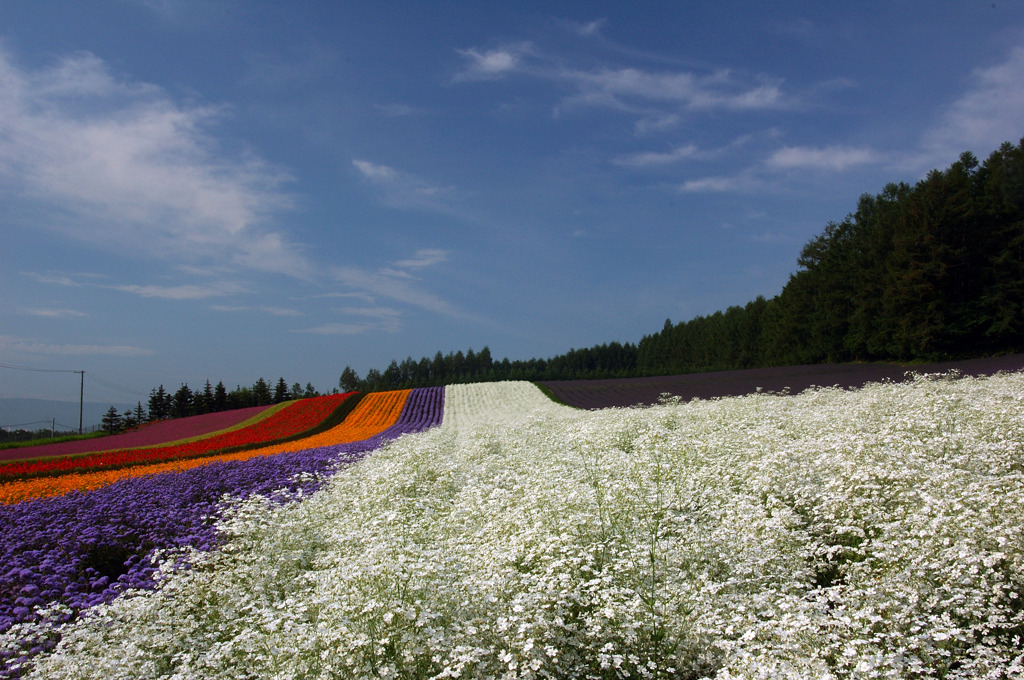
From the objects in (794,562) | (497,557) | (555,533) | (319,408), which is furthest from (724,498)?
(319,408)

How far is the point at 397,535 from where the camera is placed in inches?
269

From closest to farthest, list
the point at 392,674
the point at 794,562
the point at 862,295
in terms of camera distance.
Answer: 1. the point at 392,674
2. the point at 794,562
3. the point at 862,295

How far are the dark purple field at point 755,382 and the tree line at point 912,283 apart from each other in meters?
5.80

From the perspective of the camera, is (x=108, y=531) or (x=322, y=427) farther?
(x=322, y=427)

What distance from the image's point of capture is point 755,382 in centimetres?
3491

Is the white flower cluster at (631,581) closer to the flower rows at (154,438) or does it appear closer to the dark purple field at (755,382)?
the dark purple field at (755,382)

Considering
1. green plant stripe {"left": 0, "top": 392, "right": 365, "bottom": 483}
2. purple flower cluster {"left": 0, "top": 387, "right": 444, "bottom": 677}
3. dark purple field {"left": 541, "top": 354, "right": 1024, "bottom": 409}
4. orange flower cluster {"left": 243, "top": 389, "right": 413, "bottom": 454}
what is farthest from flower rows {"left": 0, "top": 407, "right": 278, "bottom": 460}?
dark purple field {"left": 541, "top": 354, "right": 1024, "bottom": 409}

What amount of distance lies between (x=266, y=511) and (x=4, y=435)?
62.2m

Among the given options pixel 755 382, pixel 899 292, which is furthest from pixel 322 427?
pixel 899 292

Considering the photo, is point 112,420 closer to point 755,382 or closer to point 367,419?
point 367,419

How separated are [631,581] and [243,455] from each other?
18.5m

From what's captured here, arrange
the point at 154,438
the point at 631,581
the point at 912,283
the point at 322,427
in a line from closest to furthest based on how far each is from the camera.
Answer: the point at 631,581, the point at 322,427, the point at 154,438, the point at 912,283

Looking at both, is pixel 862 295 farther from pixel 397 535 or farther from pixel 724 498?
pixel 397 535

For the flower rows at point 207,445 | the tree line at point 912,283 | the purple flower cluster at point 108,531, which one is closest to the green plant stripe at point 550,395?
the tree line at point 912,283
